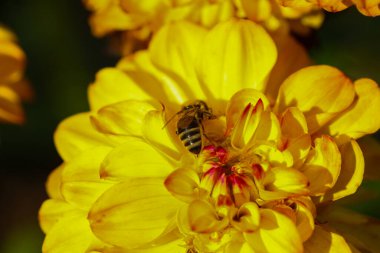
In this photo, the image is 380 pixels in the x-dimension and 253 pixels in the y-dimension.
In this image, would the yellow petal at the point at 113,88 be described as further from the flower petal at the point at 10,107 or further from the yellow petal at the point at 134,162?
the flower petal at the point at 10,107

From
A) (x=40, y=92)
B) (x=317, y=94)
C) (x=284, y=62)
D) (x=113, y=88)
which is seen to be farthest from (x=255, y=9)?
(x=40, y=92)

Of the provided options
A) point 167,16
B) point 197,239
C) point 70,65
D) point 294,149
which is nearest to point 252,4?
point 167,16

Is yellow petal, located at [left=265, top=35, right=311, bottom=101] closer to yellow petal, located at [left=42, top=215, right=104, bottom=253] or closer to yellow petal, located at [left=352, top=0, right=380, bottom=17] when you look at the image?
yellow petal, located at [left=352, top=0, right=380, bottom=17]

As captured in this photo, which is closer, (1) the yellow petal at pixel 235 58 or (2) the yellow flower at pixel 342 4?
(2) the yellow flower at pixel 342 4

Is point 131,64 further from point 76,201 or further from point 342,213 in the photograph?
point 342,213

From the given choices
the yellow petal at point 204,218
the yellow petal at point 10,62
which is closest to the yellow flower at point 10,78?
the yellow petal at point 10,62
